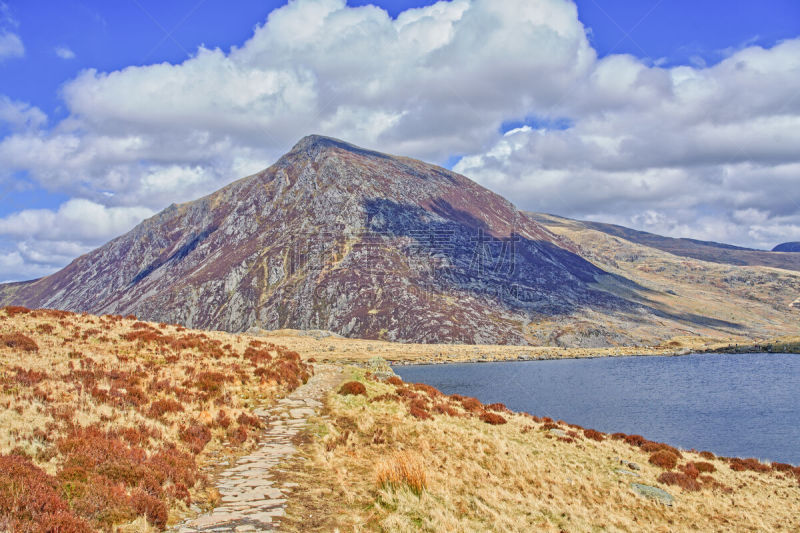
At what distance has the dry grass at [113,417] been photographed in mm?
11242

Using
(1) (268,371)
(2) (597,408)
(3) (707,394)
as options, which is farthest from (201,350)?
(3) (707,394)

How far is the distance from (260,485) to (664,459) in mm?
23157

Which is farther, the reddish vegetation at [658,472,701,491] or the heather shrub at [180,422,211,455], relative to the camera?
the reddish vegetation at [658,472,701,491]

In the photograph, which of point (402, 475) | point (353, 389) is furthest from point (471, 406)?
point (402, 475)

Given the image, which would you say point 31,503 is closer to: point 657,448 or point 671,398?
point 657,448

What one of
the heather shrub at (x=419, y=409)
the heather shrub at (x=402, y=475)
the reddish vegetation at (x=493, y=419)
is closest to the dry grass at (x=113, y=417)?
the heather shrub at (x=402, y=475)

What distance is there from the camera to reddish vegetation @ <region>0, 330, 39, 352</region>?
2556 centimetres

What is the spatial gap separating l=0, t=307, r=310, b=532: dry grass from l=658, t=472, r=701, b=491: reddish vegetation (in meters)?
20.0

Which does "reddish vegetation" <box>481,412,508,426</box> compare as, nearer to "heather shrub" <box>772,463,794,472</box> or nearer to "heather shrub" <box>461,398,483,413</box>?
"heather shrub" <box>461,398,483,413</box>

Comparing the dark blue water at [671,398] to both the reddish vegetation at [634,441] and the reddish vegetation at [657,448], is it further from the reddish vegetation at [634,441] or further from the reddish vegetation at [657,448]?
the reddish vegetation at [657,448]

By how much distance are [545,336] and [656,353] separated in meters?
43.5

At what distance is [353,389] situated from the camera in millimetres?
32188

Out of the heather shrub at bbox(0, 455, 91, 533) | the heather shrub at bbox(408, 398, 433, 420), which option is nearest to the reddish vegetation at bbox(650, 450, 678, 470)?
the heather shrub at bbox(408, 398, 433, 420)

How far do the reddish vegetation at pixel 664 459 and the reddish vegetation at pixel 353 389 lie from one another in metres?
17.9
